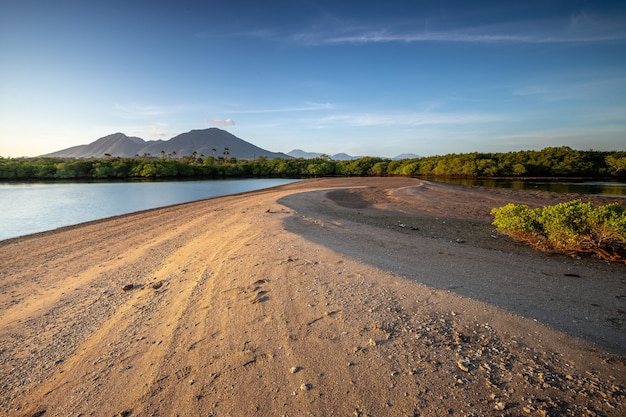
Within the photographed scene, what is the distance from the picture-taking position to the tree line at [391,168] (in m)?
52.2

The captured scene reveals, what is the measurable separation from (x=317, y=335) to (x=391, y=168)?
252 ft

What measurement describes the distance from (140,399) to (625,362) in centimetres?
480

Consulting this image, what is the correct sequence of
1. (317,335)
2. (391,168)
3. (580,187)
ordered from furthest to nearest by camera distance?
(391,168) → (580,187) → (317,335)

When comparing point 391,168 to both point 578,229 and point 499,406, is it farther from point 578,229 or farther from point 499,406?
point 499,406

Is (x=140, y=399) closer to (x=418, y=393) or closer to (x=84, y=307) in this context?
(x=418, y=393)

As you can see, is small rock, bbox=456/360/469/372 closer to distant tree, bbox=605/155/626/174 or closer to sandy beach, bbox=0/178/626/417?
sandy beach, bbox=0/178/626/417

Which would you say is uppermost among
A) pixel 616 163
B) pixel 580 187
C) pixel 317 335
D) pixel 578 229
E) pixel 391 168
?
pixel 616 163

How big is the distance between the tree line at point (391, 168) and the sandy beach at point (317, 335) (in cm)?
5921

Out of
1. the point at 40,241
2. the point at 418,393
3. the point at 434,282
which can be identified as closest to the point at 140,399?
the point at 418,393

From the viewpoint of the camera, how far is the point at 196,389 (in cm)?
273

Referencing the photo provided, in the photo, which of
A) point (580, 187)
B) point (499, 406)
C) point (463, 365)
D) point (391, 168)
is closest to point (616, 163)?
point (580, 187)

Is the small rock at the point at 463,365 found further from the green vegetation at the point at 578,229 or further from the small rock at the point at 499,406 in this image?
the green vegetation at the point at 578,229

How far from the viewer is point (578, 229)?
7527 millimetres

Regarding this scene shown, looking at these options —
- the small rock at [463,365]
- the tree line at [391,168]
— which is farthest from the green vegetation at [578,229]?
the tree line at [391,168]
